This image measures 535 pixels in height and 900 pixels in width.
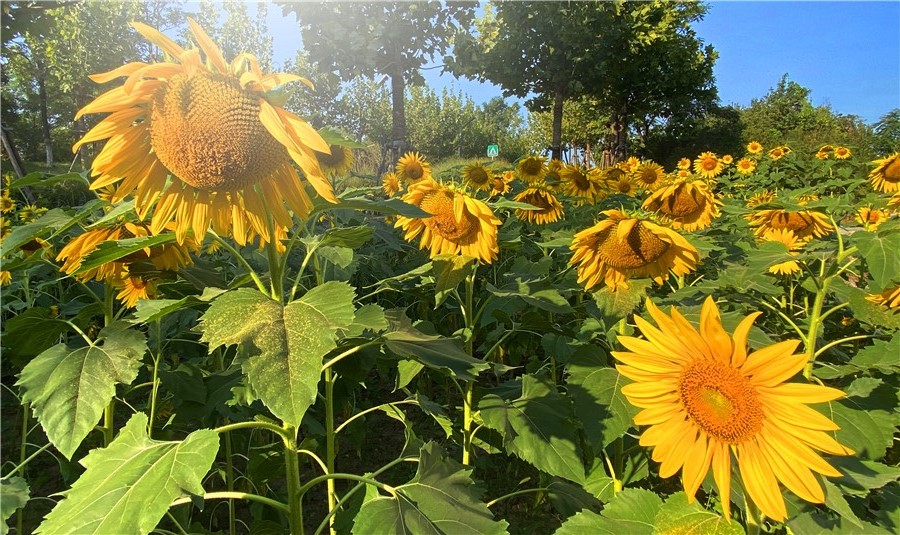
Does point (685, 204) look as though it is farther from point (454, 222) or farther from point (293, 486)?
point (293, 486)

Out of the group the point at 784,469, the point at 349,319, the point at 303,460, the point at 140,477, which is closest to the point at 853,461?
the point at 784,469

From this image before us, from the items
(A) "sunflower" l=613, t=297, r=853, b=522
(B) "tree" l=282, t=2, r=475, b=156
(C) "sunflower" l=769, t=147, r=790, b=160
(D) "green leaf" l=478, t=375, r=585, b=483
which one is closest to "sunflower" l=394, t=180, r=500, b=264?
(D) "green leaf" l=478, t=375, r=585, b=483

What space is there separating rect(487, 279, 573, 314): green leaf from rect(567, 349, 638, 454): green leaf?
21 centimetres

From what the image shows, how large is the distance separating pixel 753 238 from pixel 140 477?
148 inches

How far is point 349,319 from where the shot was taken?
981 millimetres

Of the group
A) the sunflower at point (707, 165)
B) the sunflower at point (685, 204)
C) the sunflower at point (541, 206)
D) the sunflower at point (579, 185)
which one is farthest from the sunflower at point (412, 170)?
the sunflower at point (707, 165)

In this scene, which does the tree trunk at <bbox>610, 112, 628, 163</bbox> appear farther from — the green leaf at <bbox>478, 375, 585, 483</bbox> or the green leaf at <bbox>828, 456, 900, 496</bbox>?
the green leaf at <bbox>828, 456, 900, 496</bbox>

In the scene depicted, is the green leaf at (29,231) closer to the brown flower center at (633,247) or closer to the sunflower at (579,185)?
the brown flower center at (633,247)

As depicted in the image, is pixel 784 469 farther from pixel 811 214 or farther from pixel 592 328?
pixel 811 214

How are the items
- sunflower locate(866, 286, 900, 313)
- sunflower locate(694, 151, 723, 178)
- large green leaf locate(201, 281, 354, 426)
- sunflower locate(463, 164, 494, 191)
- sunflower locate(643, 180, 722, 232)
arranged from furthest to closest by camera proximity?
sunflower locate(694, 151, 723, 178)
sunflower locate(463, 164, 494, 191)
sunflower locate(643, 180, 722, 232)
sunflower locate(866, 286, 900, 313)
large green leaf locate(201, 281, 354, 426)

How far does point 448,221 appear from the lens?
7.58 ft

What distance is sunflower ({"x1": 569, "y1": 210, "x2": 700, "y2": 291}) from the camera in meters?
1.97

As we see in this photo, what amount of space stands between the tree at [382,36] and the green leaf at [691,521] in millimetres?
8437

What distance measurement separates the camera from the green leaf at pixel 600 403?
5.19 feet
